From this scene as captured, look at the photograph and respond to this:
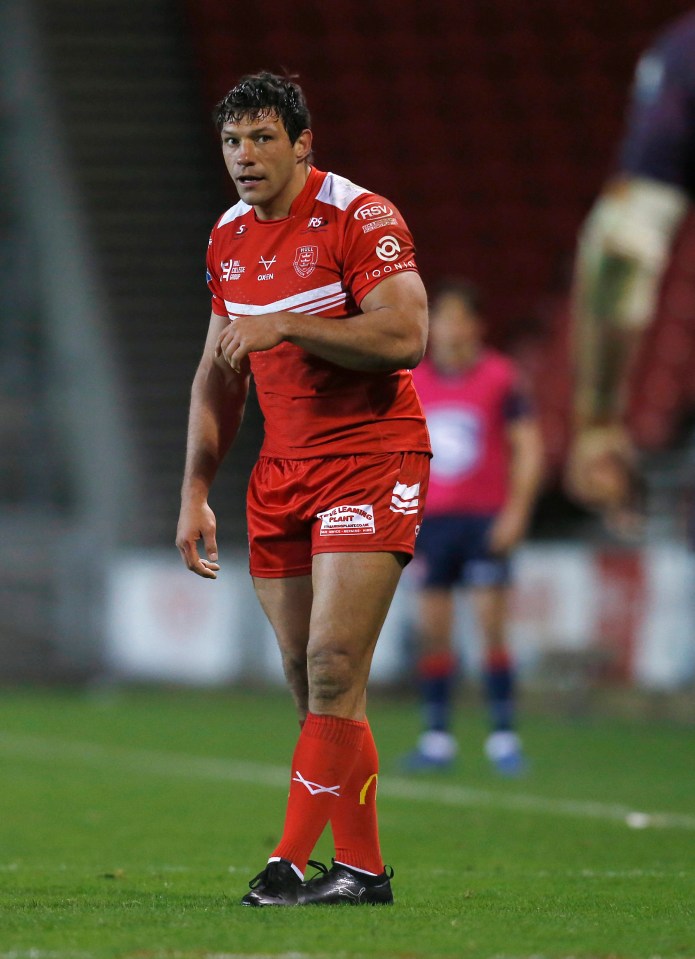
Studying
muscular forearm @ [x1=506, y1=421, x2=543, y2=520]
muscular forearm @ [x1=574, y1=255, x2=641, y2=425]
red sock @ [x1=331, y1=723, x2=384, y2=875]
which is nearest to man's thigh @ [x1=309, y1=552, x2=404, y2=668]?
red sock @ [x1=331, y1=723, x2=384, y2=875]

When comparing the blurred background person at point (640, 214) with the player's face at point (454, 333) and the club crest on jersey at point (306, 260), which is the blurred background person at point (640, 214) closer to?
the club crest on jersey at point (306, 260)

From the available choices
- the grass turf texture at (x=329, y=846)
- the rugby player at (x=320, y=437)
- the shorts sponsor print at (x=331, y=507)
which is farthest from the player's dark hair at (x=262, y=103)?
the grass turf texture at (x=329, y=846)

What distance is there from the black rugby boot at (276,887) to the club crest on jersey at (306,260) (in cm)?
147

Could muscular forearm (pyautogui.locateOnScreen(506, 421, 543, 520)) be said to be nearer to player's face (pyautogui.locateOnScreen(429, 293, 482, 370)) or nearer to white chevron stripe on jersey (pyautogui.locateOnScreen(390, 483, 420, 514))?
player's face (pyautogui.locateOnScreen(429, 293, 482, 370))

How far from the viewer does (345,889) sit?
14.9 feet

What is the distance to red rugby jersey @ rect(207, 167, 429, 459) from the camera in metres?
4.55

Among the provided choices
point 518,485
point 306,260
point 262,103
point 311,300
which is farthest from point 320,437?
point 518,485

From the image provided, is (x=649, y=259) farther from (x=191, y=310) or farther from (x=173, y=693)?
(x=191, y=310)

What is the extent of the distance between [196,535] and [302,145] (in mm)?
1054

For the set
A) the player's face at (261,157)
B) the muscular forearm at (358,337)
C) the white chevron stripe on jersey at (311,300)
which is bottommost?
the muscular forearm at (358,337)

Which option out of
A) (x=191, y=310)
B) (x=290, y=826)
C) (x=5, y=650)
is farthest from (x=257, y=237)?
(x=191, y=310)

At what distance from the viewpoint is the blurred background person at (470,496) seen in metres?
9.06

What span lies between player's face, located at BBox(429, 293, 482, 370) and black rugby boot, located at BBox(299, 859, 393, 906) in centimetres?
496

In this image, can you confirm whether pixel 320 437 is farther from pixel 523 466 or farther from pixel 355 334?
pixel 523 466
